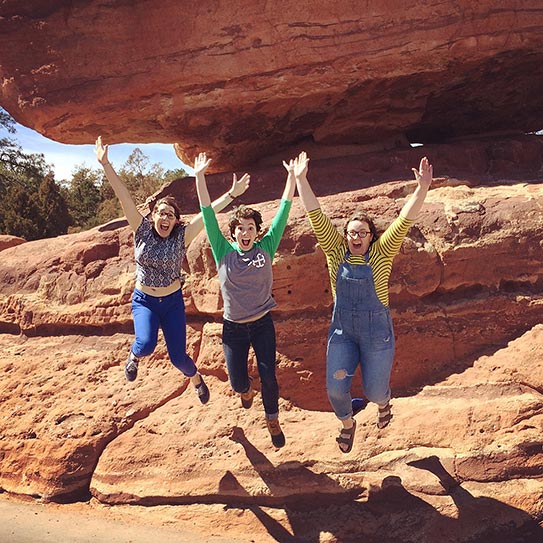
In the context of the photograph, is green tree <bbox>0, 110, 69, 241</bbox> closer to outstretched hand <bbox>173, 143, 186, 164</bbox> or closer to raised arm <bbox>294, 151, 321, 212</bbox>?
outstretched hand <bbox>173, 143, 186, 164</bbox>

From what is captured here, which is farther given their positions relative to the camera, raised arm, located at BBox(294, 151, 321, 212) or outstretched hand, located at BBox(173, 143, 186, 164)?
outstretched hand, located at BBox(173, 143, 186, 164)

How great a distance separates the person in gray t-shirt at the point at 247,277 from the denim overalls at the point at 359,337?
18.0 inches

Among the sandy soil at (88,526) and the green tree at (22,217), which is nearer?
the sandy soil at (88,526)

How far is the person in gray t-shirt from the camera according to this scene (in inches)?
145

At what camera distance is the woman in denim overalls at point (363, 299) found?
3.45 m

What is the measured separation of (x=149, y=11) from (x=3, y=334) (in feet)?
12.5

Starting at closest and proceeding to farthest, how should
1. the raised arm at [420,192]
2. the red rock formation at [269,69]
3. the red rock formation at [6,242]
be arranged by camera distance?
the raised arm at [420,192] < the red rock formation at [269,69] < the red rock formation at [6,242]

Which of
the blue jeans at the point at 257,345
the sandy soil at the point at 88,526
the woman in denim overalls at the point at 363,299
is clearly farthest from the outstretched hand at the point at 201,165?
the sandy soil at the point at 88,526

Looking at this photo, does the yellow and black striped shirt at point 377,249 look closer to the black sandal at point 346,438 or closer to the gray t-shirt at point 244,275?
the gray t-shirt at point 244,275

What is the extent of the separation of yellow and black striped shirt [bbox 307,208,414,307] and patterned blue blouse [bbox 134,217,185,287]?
3.28 feet

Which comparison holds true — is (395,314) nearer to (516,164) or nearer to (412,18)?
(516,164)

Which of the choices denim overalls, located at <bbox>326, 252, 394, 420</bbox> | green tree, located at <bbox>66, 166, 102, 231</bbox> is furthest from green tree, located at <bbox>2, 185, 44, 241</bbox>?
denim overalls, located at <bbox>326, 252, 394, 420</bbox>

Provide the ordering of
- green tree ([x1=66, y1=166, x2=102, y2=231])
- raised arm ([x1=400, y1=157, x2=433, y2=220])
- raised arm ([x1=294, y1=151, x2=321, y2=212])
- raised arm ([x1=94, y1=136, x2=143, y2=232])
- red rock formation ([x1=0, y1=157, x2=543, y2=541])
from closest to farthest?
raised arm ([x1=400, y1=157, x2=433, y2=220])
raised arm ([x1=294, y1=151, x2=321, y2=212])
raised arm ([x1=94, y1=136, x2=143, y2=232])
red rock formation ([x1=0, y1=157, x2=543, y2=541])
green tree ([x1=66, y1=166, x2=102, y2=231])

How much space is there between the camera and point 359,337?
11.4 ft
